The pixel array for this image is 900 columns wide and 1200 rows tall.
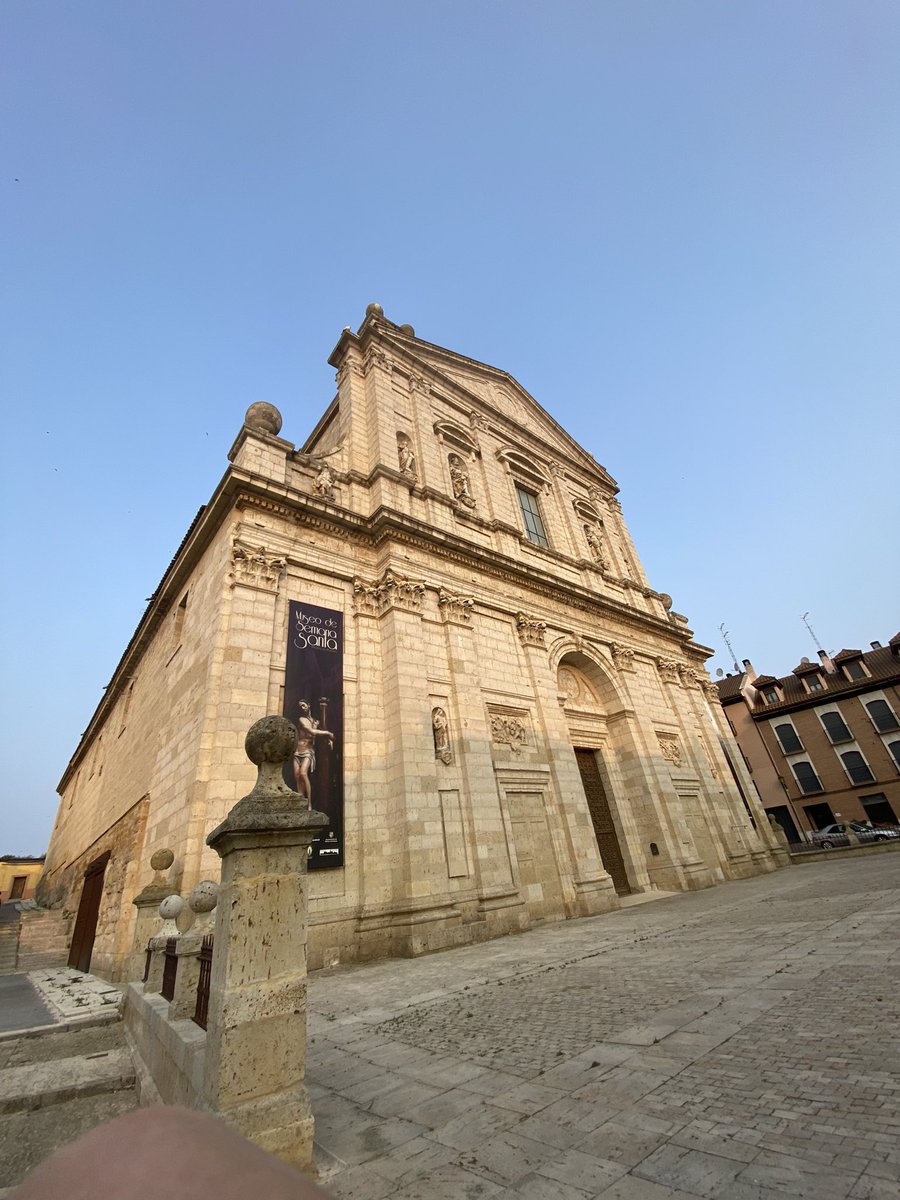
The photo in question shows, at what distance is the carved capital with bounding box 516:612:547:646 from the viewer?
50.6ft

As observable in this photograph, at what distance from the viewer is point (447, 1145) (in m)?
2.94

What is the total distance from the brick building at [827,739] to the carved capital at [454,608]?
27390mm

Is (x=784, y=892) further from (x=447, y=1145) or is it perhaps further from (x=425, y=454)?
(x=425, y=454)

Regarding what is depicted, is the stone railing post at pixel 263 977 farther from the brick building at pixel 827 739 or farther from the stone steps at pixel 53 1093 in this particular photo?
the brick building at pixel 827 739

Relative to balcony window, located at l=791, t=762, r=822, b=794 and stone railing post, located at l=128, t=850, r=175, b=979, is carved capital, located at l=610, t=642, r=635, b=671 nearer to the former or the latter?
stone railing post, located at l=128, t=850, r=175, b=979

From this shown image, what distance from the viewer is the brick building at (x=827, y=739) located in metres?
29.3

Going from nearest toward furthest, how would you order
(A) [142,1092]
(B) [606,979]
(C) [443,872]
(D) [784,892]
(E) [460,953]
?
(A) [142,1092] < (B) [606,979] < (E) [460,953] < (C) [443,872] < (D) [784,892]

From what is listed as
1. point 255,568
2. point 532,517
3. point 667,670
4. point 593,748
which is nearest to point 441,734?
point 255,568

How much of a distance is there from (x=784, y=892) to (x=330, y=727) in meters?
9.51

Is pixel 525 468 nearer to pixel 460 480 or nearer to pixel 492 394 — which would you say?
pixel 492 394

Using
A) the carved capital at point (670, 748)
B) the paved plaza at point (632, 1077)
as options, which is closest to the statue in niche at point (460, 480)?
the carved capital at point (670, 748)

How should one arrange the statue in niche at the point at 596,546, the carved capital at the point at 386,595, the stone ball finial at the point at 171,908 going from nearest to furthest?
the stone ball finial at the point at 171,908 < the carved capital at the point at 386,595 < the statue in niche at the point at 596,546

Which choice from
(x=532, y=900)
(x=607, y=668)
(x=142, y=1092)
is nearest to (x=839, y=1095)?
(x=142, y=1092)

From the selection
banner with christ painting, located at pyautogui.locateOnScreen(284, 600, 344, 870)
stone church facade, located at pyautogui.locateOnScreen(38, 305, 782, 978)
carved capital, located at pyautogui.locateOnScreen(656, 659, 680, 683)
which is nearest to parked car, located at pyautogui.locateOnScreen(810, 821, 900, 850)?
stone church facade, located at pyautogui.locateOnScreen(38, 305, 782, 978)
